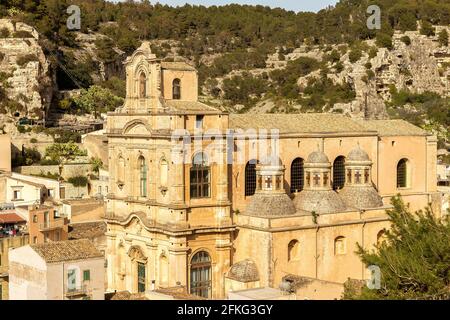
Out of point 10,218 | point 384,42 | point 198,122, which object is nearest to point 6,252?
point 10,218

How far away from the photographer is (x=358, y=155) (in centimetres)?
4275

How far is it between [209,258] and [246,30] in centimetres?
9847

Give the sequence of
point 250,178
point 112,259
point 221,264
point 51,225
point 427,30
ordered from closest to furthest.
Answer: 1. point 221,264
2. point 250,178
3. point 112,259
4. point 51,225
5. point 427,30

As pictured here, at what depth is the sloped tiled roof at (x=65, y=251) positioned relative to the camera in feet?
118

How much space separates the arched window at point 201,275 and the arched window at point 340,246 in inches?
233

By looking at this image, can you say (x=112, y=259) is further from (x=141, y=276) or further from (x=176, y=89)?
(x=176, y=89)

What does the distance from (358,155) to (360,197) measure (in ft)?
6.61

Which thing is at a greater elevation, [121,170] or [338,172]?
[121,170]

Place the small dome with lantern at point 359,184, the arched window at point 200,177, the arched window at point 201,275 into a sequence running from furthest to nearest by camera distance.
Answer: the small dome with lantern at point 359,184 < the arched window at point 201,275 < the arched window at point 200,177

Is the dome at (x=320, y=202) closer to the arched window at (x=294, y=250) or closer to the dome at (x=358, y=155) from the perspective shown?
the arched window at (x=294, y=250)

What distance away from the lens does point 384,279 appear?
26672 mm

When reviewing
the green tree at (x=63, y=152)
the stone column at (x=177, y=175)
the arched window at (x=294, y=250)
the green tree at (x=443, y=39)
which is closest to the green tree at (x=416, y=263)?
A: the arched window at (x=294, y=250)

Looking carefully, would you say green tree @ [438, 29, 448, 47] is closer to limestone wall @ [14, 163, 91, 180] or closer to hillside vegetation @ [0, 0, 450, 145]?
hillside vegetation @ [0, 0, 450, 145]

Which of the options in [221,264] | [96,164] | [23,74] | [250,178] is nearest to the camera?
[221,264]
